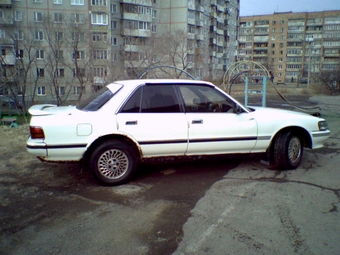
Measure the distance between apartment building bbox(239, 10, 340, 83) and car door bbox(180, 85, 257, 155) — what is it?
274ft

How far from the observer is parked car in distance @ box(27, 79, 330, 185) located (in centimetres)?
499

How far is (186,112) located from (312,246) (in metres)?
2.80

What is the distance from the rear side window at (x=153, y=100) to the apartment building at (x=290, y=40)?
8404 centimetres

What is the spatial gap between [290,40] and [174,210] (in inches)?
3827

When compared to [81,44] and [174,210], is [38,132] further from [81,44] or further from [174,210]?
[81,44]

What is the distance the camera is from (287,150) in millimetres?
5969

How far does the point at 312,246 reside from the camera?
3428mm

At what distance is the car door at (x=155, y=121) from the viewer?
5199mm

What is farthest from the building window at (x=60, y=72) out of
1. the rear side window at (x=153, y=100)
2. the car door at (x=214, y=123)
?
the car door at (x=214, y=123)

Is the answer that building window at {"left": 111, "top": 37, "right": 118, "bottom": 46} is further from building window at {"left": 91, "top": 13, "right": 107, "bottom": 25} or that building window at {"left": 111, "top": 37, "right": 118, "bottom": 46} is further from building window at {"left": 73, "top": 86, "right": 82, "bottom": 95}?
building window at {"left": 73, "top": 86, "right": 82, "bottom": 95}

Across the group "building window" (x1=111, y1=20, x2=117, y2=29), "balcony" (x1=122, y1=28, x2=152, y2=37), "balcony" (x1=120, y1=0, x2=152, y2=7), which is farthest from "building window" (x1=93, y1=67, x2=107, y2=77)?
Result: "balcony" (x1=120, y1=0, x2=152, y2=7)

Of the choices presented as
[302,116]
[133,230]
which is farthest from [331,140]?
[133,230]

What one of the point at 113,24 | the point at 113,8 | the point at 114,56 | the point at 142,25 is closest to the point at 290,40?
the point at 142,25

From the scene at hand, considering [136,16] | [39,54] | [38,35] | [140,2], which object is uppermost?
[140,2]
